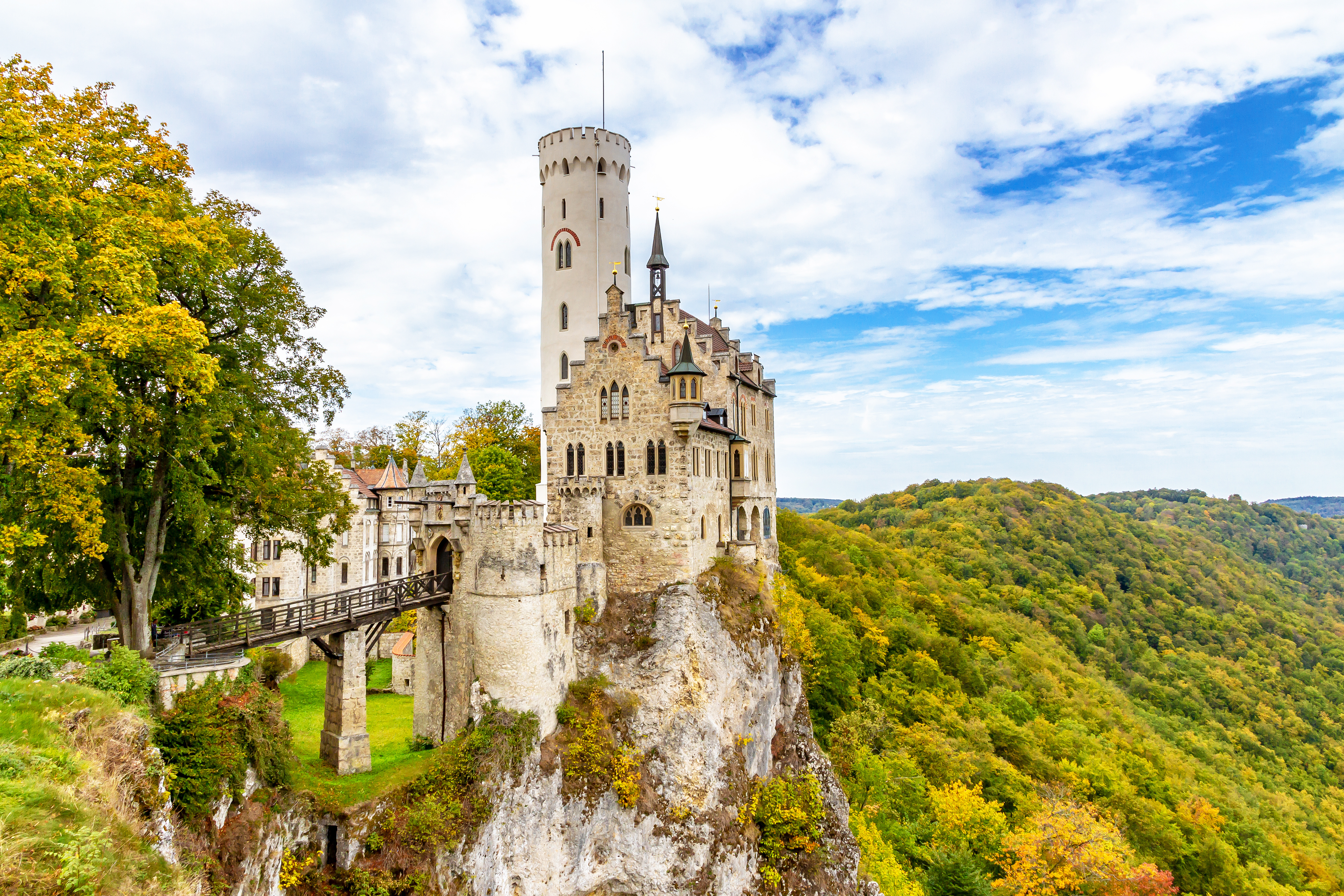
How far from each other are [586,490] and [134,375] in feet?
56.5

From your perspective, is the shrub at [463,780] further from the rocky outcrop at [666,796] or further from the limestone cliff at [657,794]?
the rocky outcrop at [666,796]

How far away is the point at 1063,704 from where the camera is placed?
197 ft

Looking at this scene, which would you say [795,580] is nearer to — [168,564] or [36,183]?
[168,564]

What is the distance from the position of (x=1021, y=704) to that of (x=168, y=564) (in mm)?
57973

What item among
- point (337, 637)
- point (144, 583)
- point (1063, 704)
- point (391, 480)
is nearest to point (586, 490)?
point (337, 637)

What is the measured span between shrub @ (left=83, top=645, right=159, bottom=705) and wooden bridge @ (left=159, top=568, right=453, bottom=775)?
139 inches

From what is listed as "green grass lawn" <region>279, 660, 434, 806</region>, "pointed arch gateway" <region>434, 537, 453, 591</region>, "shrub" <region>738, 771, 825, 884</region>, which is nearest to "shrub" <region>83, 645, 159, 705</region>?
"green grass lawn" <region>279, 660, 434, 806</region>

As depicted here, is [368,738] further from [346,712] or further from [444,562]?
[444,562]

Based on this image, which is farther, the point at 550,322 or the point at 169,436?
the point at 550,322

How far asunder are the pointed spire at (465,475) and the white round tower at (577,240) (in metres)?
6.62

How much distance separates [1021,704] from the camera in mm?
56812

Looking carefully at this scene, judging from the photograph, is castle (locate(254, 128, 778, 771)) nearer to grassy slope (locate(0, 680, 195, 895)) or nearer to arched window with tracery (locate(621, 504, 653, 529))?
arched window with tracery (locate(621, 504, 653, 529))

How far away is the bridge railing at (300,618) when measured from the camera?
2159cm

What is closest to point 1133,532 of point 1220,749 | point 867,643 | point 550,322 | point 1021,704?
point 1220,749
